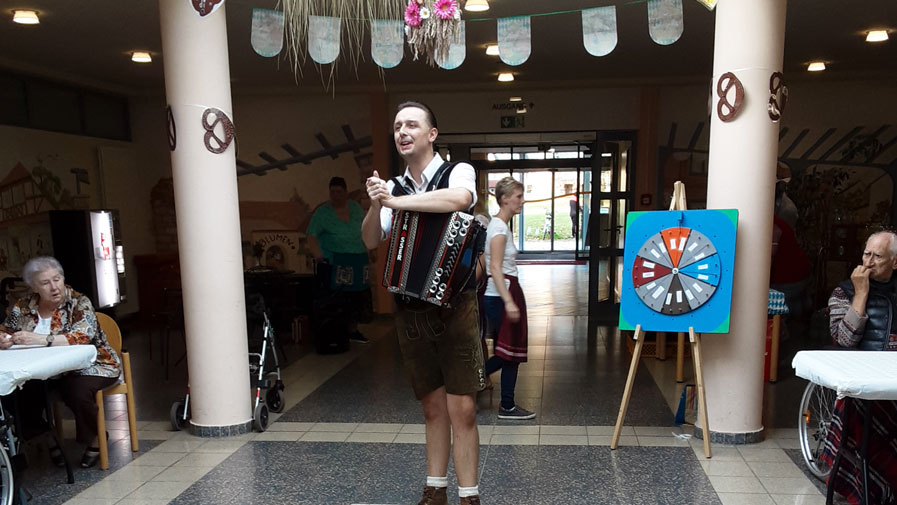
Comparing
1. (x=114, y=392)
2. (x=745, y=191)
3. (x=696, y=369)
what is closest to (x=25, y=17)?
(x=114, y=392)

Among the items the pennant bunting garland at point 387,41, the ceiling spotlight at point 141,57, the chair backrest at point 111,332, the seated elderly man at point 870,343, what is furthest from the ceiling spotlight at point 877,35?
the ceiling spotlight at point 141,57

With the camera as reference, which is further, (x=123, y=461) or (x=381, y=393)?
(x=381, y=393)

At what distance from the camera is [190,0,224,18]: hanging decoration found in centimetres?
353

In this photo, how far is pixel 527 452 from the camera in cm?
363

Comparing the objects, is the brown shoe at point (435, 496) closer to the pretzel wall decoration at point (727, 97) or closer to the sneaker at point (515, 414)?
the sneaker at point (515, 414)

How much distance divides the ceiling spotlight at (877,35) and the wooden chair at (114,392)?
20.7ft

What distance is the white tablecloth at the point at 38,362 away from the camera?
2.73 metres

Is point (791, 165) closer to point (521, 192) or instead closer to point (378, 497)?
point (521, 192)

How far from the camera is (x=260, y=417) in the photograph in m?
4.02

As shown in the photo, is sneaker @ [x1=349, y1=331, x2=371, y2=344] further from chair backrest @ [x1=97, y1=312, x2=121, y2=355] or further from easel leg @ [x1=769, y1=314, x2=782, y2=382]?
easel leg @ [x1=769, y1=314, x2=782, y2=382]

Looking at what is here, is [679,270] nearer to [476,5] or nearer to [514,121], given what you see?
[476,5]

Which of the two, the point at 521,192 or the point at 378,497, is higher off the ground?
the point at 521,192

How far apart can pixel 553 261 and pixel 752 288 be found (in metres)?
12.7

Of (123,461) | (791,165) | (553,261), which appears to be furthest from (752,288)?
(553,261)
